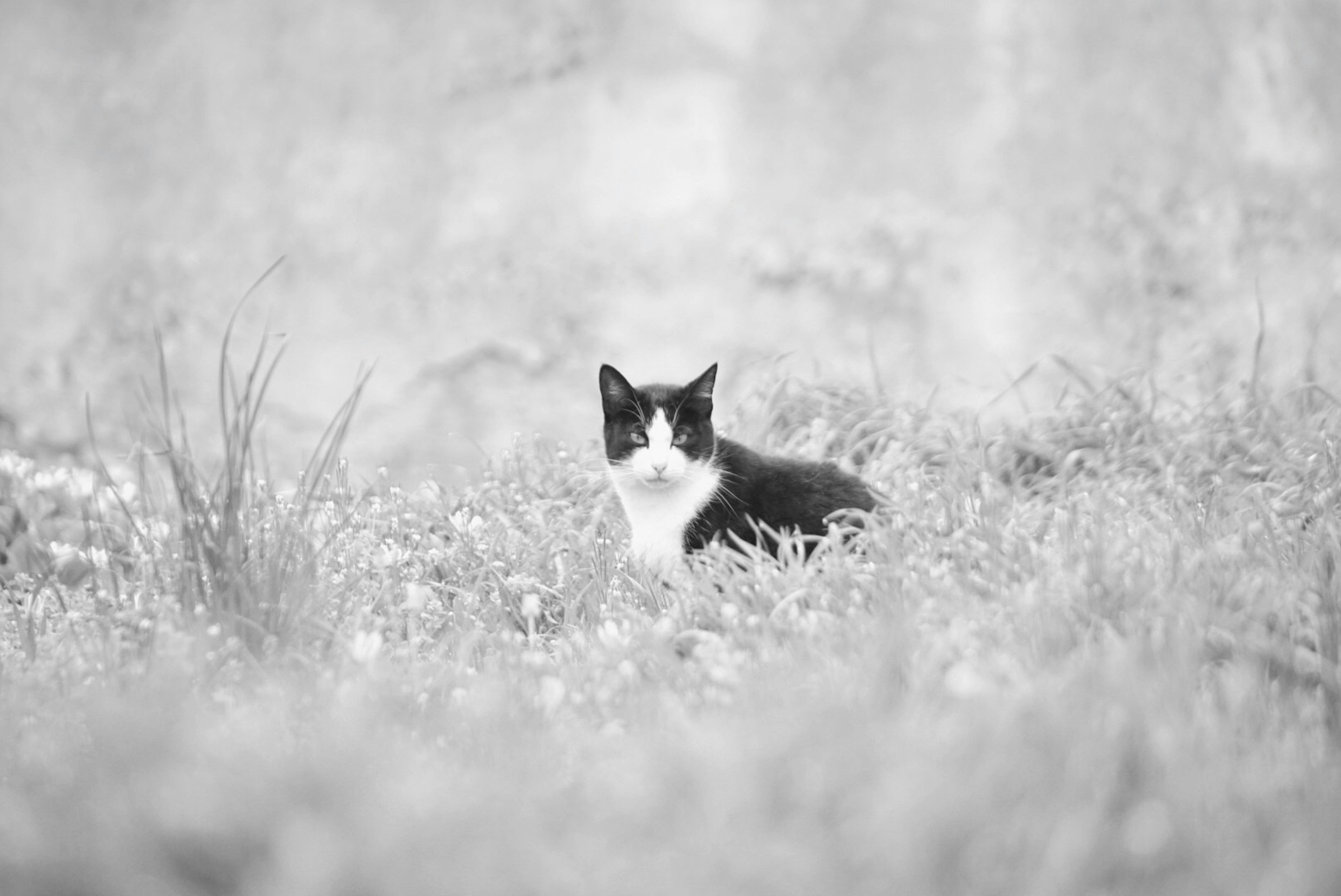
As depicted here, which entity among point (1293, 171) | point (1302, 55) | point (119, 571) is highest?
point (1302, 55)

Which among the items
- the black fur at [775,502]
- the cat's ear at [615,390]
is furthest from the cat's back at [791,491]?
the cat's ear at [615,390]

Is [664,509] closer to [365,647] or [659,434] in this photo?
[659,434]

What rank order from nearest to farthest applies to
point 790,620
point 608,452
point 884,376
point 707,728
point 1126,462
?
point 707,728 → point 790,620 → point 608,452 → point 1126,462 → point 884,376

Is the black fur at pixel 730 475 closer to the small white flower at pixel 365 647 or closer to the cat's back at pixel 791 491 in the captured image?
the cat's back at pixel 791 491

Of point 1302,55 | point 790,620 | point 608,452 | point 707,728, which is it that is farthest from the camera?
point 1302,55

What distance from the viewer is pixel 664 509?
3441 mm

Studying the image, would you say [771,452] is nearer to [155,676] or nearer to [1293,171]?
[155,676]

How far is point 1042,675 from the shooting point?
2021 millimetres

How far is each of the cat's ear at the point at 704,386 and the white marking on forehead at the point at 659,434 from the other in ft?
0.40

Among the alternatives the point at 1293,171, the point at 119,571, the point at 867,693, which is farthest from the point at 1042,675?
the point at 1293,171

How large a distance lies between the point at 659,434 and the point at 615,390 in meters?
0.22

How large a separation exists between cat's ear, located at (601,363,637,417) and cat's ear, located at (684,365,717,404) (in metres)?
0.18

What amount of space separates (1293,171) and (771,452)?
4033 millimetres

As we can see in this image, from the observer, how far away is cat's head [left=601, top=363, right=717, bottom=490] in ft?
11.1
